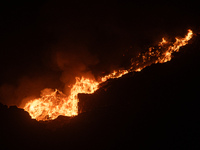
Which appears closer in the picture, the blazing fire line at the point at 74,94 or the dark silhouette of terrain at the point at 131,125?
the dark silhouette of terrain at the point at 131,125

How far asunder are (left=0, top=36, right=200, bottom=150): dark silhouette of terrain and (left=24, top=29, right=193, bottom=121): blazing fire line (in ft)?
21.6

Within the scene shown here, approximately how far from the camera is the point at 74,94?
79.5ft

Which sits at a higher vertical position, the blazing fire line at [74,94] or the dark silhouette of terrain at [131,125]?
the blazing fire line at [74,94]

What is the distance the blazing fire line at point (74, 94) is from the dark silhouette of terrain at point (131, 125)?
6.57 metres

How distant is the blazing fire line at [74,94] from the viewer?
70.7 ft

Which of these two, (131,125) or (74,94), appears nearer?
(131,125)

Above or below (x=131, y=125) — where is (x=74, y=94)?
above

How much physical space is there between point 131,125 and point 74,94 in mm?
11657

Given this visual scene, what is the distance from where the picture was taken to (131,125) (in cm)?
1394

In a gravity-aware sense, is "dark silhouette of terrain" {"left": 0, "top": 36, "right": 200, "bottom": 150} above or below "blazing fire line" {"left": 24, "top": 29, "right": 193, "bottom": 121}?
below

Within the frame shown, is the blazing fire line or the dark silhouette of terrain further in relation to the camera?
the blazing fire line

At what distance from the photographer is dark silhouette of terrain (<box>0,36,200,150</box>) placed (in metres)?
13.0

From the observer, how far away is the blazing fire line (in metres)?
21.6

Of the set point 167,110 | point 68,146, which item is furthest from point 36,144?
point 167,110
